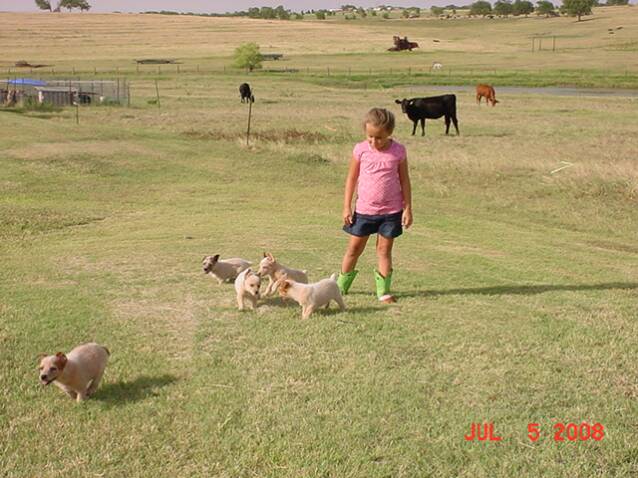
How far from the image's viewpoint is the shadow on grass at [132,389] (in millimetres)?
5293

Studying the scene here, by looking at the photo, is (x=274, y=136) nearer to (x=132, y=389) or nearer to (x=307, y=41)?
(x=132, y=389)

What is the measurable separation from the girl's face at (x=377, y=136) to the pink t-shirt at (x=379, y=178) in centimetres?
5

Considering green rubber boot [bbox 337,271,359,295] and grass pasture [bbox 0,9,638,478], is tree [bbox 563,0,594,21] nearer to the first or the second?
grass pasture [bbox 0,9,638,478]

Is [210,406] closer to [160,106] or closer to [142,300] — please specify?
[142,300]

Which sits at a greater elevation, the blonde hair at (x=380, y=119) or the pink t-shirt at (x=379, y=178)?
the blonde hair at (x=380, y=119)

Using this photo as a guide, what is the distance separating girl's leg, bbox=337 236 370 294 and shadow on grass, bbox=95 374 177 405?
2.63 meters

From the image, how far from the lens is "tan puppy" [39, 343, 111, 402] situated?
16.5 ft

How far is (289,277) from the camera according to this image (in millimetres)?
7684

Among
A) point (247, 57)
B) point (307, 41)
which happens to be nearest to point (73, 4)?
point (307, 41)

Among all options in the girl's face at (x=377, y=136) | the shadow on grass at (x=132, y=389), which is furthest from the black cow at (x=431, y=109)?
the shadow on grass at (x=132, y=389)

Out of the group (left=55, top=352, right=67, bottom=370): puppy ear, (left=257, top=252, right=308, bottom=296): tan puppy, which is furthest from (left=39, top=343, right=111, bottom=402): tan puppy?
(left=257, top=252, right=308, bottom=296): tan puppy

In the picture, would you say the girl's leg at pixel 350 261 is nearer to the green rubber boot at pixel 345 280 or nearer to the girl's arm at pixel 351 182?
the green rubber boot at pixel 345 280

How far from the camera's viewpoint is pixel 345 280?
307 inches

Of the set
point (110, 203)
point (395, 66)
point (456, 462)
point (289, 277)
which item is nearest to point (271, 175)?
point (110, 203)
